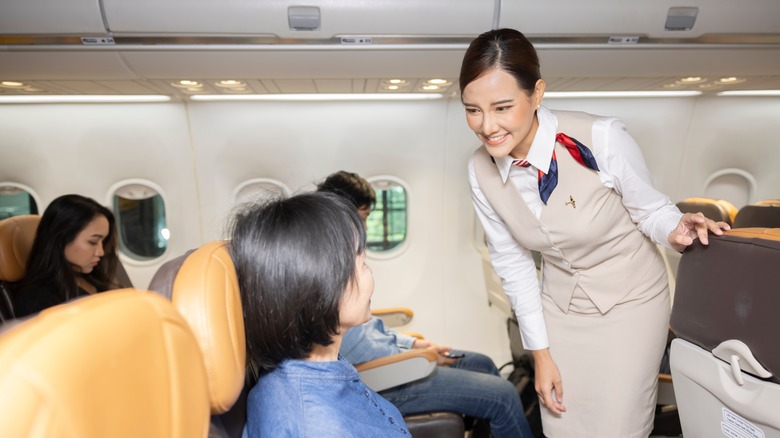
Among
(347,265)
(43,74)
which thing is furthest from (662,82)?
(43,74)

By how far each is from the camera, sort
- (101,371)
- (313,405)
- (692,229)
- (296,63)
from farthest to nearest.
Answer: (296,63) → (692,229) → (313,405) → (101,371)

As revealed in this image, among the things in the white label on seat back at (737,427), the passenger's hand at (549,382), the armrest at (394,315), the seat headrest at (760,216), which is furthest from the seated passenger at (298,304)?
the armrest at (394,315)

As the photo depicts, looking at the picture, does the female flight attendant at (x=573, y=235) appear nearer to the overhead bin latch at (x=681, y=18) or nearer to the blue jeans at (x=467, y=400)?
the blue jeans at (x=467, y=400)

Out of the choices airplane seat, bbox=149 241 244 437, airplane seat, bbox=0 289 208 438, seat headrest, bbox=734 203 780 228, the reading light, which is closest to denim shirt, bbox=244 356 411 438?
airplane seat, bbox=149 241 244 437

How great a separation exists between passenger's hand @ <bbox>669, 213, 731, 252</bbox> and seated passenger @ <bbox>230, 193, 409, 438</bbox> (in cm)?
92

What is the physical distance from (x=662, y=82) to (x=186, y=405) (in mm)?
3437

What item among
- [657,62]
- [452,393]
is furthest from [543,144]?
[657,62]

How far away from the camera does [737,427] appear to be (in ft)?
4.03

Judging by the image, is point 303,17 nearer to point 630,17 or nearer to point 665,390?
point 630,17

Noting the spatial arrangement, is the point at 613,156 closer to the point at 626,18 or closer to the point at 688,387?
the point at 688,387

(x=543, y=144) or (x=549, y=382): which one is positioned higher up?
(x=543, y=144)

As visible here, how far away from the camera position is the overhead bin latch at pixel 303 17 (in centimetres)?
192

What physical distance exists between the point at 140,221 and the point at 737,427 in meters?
4.11

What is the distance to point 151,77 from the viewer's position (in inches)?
97.3
